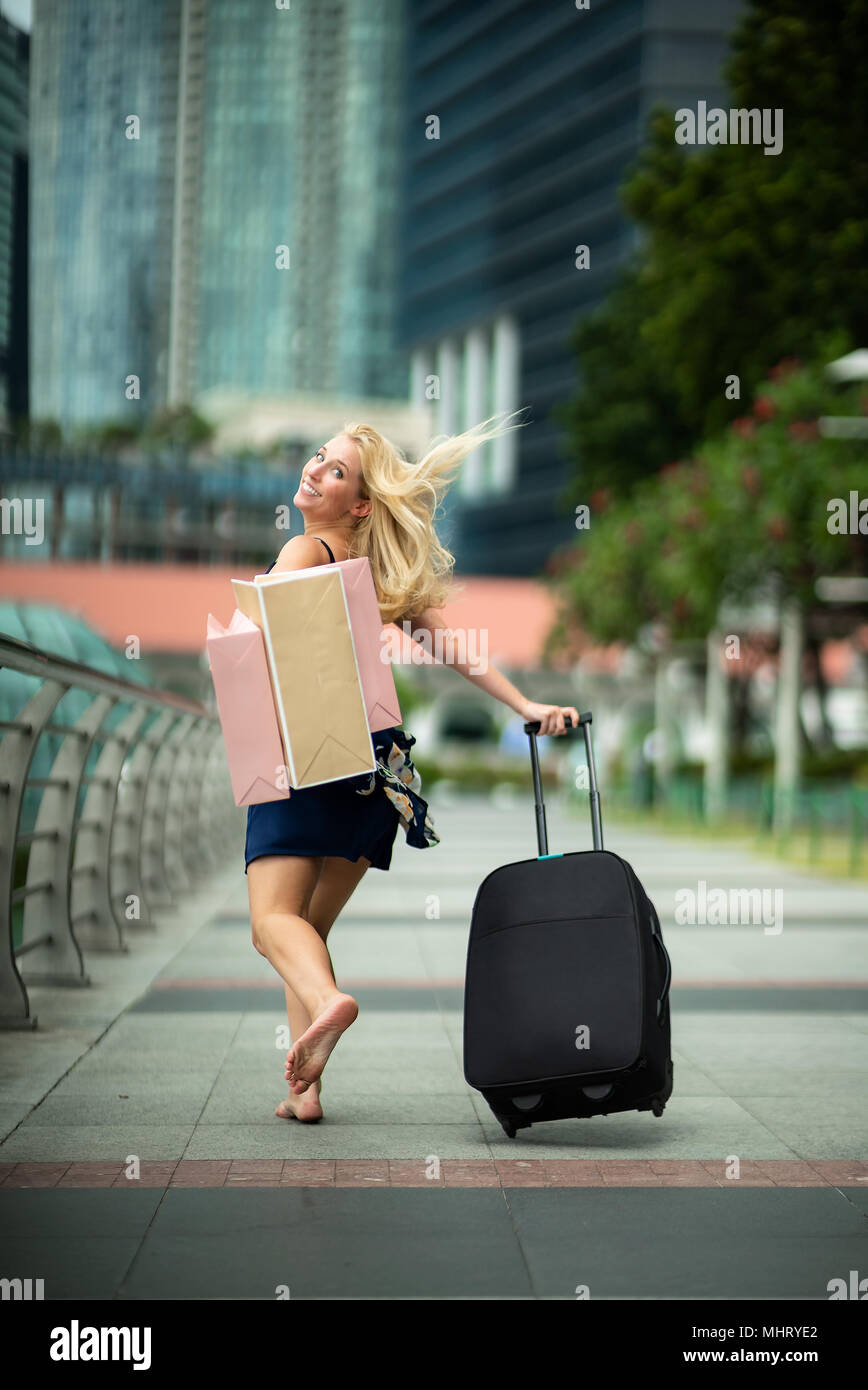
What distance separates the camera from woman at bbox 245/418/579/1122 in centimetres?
479

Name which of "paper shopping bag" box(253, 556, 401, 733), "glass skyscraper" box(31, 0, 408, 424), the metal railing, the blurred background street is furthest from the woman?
"glass skyscraper" box(31, 0, 408, 424)

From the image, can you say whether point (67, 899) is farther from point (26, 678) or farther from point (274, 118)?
point (274, 118)

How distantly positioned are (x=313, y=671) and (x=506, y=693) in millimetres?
676

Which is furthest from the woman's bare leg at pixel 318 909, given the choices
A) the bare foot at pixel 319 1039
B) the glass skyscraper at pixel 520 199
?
the glass skyscraper at pixel 520 199

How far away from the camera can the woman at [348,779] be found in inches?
188

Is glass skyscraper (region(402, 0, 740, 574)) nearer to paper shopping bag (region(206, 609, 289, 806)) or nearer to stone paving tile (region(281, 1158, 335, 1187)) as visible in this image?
paper shopping bag (region(206, 609, 289, 806))

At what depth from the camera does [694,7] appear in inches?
3878

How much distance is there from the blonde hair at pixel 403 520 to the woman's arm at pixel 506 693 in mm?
55

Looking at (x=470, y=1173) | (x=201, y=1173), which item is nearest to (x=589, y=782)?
(x=470, y=1173)

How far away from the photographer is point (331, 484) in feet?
16.2

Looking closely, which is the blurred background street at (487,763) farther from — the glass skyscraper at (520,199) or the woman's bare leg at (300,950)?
the glass skyscraper at (520,199)

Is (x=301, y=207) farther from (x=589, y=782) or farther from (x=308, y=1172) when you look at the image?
(x=308, y=1172)

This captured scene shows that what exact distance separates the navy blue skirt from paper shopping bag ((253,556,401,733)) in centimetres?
7

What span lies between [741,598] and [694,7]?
272ft
